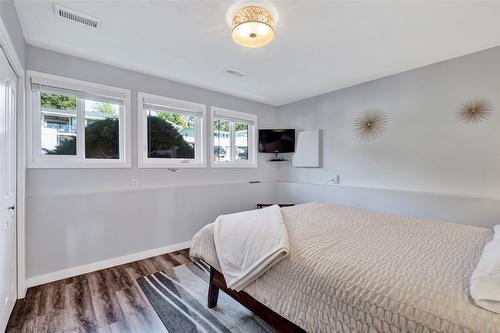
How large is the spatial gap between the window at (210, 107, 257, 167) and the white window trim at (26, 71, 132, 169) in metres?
1.27

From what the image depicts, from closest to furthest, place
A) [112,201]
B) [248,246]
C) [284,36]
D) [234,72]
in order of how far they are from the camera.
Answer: [248,246]
[284,36]
[112,201]
[234,72]

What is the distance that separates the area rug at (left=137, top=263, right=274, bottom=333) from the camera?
1751 millimetres

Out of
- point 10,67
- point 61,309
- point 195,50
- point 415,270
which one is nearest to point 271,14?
point 195,50

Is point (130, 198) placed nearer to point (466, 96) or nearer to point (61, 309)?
point (61, 309)

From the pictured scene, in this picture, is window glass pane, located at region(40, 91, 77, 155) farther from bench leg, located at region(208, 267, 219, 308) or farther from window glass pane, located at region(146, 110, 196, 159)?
bench leg, located at region(208, 267, 219, 308)

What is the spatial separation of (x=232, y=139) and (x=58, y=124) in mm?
2411

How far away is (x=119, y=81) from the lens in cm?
290

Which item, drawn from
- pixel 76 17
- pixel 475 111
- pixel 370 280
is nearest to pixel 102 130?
pixel 76 17

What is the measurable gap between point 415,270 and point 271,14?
197 centimetres

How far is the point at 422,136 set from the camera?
295cm

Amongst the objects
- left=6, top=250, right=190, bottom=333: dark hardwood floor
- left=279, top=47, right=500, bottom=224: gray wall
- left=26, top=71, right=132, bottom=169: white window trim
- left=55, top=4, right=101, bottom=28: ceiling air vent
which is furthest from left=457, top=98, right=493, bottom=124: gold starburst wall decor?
left=26, top=71, right=132, bottom=169: white window trim

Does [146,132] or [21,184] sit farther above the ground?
[146,132]

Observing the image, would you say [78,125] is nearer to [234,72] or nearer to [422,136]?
[234,72]

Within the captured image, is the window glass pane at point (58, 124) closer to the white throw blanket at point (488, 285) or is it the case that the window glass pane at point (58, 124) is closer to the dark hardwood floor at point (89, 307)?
the dark hardwood floor at point (89, 307)
